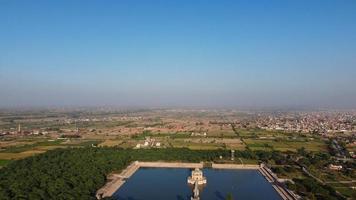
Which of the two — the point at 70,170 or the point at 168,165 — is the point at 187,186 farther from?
the point at 70,170

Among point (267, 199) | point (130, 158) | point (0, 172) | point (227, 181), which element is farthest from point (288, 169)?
point (0, 172)

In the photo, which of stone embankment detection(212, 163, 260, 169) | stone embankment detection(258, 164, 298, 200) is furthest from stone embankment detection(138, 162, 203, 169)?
stone embankment detection(258, 164, 298, 200)

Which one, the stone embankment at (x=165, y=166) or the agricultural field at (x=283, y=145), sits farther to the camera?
the agricultural field at (x=283, y=145)

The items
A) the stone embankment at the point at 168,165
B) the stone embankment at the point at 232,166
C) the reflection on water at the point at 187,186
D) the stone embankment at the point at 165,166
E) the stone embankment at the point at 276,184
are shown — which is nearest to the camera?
the stone embankment at the point at 276,184

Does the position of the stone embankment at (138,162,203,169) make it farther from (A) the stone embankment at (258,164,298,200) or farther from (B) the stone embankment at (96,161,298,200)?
(A) the stone embankment at (258,164,298,200)

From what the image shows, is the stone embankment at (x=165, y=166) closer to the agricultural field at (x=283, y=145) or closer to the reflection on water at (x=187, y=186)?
the reflection on water at (x=187, y=186)

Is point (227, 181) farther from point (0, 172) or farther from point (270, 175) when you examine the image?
point (0, 172)

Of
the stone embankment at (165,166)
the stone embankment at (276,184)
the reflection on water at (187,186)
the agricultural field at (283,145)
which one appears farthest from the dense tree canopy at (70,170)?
the agricultural field at (283,145)

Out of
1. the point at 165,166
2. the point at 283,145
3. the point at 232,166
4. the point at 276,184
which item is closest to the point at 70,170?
the point at 165,166
